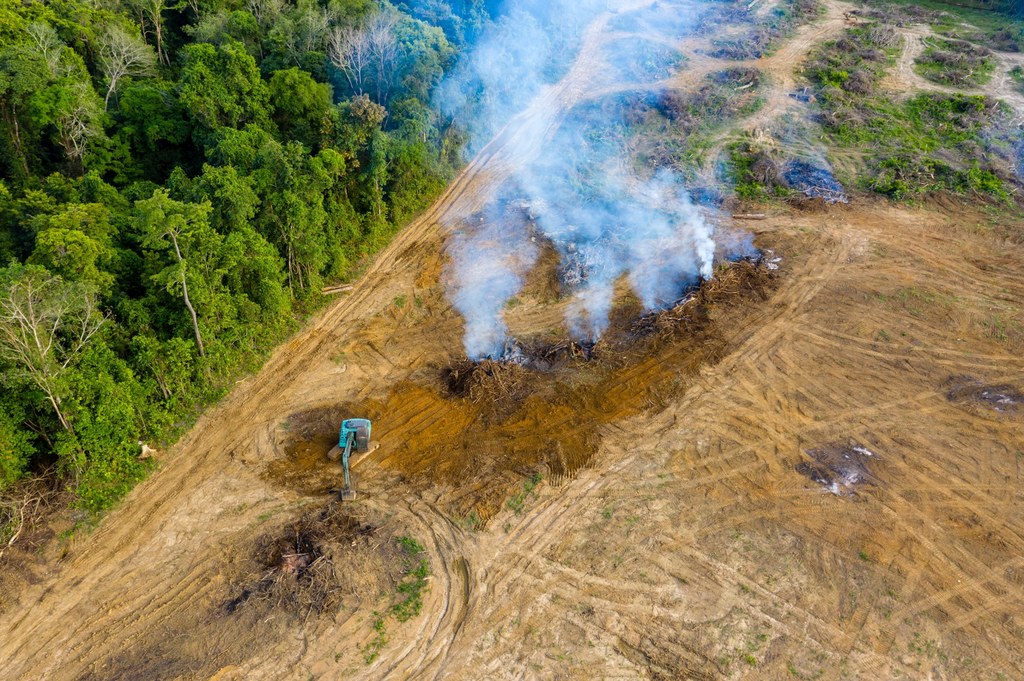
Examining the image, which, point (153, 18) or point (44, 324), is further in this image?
point (153, 18)

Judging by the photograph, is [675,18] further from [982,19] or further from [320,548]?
[320,548]

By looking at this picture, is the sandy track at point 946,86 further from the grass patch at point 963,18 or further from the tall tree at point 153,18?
the tall tree at point 153,18

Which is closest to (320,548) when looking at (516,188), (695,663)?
(695,663)

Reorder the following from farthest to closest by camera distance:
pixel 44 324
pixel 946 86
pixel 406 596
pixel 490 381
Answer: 1. pixel 946 86
2. pixel 490 381
3. pixel 44 324
4. pixel 406 596

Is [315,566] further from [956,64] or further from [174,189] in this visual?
[956,64]

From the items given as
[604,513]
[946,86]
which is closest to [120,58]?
[604,513]

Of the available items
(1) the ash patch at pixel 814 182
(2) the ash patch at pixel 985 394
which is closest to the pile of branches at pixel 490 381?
(2) the ash patch at pixel 985 394

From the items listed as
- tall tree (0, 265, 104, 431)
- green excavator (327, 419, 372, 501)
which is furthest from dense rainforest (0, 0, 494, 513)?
green excavator (327, 419, 372, 501)
